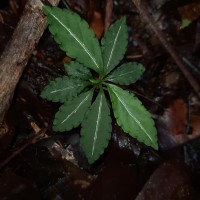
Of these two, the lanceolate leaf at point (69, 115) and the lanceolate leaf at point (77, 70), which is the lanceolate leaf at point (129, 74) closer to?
the lanceolate leaf at point (77, 70)

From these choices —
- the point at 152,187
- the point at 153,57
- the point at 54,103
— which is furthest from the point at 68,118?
the point at 153,57

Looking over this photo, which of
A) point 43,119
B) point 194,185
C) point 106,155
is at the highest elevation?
point 43,119

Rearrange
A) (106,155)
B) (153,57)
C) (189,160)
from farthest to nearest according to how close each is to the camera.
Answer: (153,57) < (189,160) < (106,155)

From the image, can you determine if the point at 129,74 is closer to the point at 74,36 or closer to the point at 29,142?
the point at 74,36

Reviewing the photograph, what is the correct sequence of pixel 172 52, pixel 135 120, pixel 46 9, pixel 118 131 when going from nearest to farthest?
pixel 46 9, pixel 135 120, pixel 118 131, pixel 172 52

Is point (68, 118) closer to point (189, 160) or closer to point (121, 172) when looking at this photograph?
point (121, 172)

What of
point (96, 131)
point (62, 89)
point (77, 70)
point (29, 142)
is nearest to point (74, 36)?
point (77, 70)

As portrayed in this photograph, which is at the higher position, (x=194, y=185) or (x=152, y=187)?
(x=152, y=187)

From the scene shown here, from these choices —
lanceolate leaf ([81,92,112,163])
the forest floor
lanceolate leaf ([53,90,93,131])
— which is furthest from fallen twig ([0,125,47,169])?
lanceolate leaf ([81,92,112,163])

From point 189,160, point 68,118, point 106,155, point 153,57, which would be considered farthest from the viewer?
point 153,57
